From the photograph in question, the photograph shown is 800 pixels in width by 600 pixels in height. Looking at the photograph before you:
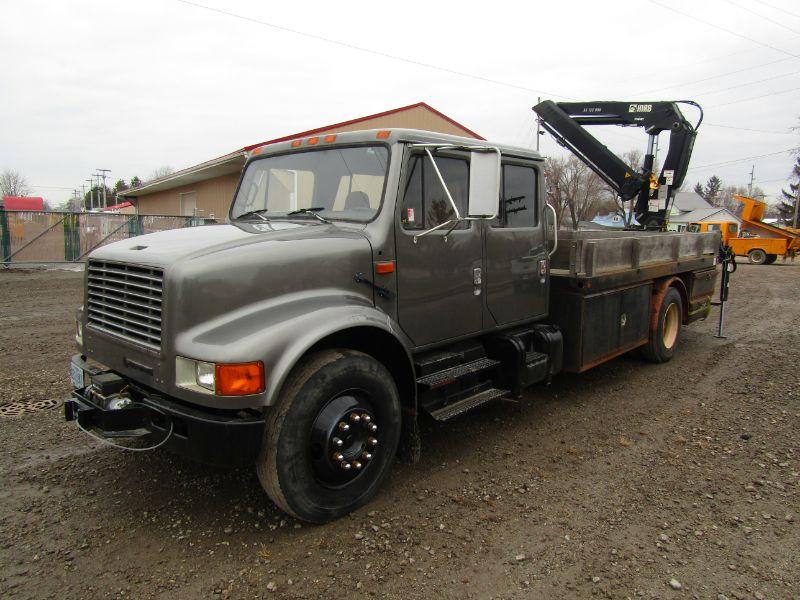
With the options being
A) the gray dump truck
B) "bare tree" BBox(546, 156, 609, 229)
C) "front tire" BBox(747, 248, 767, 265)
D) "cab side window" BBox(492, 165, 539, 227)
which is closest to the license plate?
the gray dump truck

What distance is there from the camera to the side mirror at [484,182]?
3.46 m

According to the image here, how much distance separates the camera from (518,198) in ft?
15.3

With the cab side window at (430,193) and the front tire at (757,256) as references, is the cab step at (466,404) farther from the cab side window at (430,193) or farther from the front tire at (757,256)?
the front tire at (757,256)

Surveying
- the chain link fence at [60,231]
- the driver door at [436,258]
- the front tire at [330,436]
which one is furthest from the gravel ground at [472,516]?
the chain link fence at [60,231]

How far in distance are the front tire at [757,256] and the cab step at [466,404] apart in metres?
26.0

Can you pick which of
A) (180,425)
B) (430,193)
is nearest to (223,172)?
(430,193)

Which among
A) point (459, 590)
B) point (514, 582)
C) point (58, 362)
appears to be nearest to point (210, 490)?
point (459, 590)

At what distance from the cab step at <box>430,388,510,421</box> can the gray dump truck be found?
0.10 ft

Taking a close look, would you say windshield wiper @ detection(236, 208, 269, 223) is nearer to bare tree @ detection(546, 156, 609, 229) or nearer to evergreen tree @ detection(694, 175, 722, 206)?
bare tree @ detection(546, 156, 609, 229)

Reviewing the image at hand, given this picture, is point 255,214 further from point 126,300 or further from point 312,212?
point 126,300

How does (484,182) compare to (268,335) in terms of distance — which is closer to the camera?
(268,335)

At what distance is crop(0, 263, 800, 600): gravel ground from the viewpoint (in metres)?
2.75

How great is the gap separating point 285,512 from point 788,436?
162 inches

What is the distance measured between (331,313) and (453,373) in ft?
3.95
